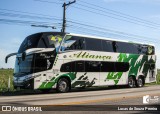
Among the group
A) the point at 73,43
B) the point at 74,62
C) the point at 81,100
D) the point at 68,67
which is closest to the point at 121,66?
the point at 74,62

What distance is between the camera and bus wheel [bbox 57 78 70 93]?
67.5 ft

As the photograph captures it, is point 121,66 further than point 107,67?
Yes

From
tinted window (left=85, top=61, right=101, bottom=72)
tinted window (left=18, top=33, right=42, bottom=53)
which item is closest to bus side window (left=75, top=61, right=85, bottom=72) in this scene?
tinted window (left=85, top=61, right=101, bottom=72)

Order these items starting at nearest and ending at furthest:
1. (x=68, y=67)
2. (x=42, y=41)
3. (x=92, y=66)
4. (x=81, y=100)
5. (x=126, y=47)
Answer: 1. (x=81, y=100)
2. (x=42, y=41)
3. (x=68, y=67)
4. (x=92, y=66)
5. (x=126, y=47)

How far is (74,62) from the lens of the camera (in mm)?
21453

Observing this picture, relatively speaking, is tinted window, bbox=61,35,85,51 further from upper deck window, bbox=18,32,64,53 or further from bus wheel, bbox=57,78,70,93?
bus wheel, bbox=57,78,70,93

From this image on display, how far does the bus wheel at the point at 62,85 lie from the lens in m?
20.6

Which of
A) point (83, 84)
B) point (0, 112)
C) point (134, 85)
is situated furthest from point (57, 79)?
point (0, 112)

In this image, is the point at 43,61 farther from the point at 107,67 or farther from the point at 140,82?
the point at 140,82

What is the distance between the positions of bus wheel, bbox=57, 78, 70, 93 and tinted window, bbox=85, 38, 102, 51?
116 inches

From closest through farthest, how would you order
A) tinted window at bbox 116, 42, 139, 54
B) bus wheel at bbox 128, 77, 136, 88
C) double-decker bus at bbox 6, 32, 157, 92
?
1. double-decker bus at bbox 6, 32, 157, 92
2. tinted window at bbox 116, 42, 139, 54
3. bus wheel at bbox 128, 77, 136, 88

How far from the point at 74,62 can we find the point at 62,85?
1757mm

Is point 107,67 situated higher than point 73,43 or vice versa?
point 73,43

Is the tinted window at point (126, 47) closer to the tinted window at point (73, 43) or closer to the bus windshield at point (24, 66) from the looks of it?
the tinted window at point (73, 43)
